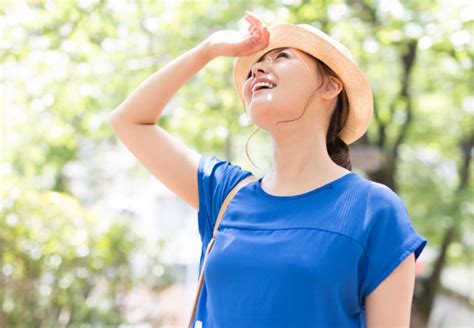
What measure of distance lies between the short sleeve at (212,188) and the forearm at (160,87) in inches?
8.0

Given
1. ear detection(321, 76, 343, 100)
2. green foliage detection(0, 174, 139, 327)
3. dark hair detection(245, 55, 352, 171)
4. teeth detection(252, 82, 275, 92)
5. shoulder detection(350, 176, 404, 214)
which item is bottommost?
green foliage detection(0, 174, 139, 327)

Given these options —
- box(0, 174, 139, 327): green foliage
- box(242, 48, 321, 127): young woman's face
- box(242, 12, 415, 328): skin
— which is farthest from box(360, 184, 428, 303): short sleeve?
box(0, 174, 139, 327): green foliage

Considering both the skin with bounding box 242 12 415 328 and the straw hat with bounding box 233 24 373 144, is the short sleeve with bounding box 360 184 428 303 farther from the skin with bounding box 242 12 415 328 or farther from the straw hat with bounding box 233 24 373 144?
the straw hat with bounding box 233 24 373 144

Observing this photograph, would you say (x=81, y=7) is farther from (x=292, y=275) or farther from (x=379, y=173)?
(x=292, y=275)

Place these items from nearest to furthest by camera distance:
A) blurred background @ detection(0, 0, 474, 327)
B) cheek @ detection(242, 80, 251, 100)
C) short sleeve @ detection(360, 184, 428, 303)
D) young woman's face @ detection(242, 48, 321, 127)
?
short sleeve @ detection(360, 184, 428, 303) < young woman's face @ detection(242, 48, 321, 127) < cheek @ detection(242, 80, 251, 100) < blurred background @ detection(0, 0, 474, 327)

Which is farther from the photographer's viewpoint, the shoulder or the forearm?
the forearm

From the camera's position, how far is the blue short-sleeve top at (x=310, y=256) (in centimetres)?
160

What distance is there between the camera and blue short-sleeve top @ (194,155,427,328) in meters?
1.60

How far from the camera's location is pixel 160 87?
2.01 meters

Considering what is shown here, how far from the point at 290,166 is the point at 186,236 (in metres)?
11.2

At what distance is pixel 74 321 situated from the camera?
5.89m

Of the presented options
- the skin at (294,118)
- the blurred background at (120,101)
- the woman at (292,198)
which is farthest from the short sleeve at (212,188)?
the blurred background at (120,101)

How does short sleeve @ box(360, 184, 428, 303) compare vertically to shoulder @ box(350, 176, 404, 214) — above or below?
below

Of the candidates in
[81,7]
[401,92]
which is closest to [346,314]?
[81,7]
